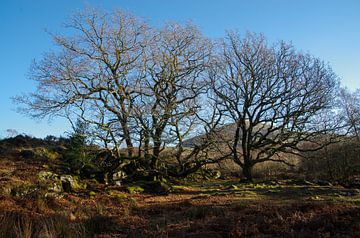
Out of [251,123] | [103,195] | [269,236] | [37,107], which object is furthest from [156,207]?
[251,123]

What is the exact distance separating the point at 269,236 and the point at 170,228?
2.35 metres

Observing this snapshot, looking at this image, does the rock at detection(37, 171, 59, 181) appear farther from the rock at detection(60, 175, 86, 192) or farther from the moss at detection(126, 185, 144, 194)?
the moss at detection(126, 185, 144, 194)

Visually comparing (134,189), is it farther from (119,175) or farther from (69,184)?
(69,184)

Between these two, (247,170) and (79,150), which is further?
(247,170)

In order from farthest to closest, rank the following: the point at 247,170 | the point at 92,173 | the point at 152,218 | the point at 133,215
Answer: the point at 247,170 < the point at 92,173 < the point at 133,215 < the point at 152,218

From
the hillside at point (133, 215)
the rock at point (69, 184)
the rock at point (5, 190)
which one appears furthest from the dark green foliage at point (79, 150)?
the rock at point (5, 190)

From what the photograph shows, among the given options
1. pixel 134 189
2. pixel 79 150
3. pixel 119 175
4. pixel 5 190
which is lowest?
pixel 134 189

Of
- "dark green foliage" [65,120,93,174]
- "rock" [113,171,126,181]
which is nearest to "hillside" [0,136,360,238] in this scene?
"dark green foliage" [65,120,93,174]

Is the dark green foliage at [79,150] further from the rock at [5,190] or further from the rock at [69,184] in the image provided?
the rock at [5,190]

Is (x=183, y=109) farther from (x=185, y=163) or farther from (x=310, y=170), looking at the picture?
(x=310, y=170)

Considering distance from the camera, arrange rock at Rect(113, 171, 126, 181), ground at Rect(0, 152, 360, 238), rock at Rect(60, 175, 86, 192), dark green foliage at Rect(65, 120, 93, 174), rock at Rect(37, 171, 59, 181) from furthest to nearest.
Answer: rock at Rect(113, 171, 126, 181) < dark green foliage at Rect(65, 120, 93, 174) < rock at Rect(60, 175, 86, 192) < rock at Rect(37, 171, 59, 181) < ground at Rect(0, 152, 360, 238)

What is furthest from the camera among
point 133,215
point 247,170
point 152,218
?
point 247,170

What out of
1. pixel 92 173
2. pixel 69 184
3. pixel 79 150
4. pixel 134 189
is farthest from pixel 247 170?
pixel 69 184

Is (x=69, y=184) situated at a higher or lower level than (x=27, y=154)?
lower
